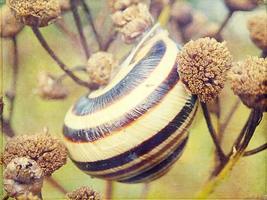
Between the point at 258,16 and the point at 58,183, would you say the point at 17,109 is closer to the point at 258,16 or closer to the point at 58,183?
the point at 58,183

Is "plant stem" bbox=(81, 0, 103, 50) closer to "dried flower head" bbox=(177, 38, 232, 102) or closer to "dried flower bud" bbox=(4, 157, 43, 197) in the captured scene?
"dried flower head" bbox=(177, 38, 232, 102)

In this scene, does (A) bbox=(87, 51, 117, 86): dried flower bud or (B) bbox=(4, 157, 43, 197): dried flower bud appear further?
(A) bbox=(87, 51, 117, 86): dried flower bud

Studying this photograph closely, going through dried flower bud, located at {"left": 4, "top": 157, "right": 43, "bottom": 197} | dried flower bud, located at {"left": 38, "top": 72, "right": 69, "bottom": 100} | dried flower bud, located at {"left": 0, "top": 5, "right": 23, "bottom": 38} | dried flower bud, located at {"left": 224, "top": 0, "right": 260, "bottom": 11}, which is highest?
dried flower bud, located at {"left": 0, "top": 5, "right": 23, "bottom": 38}

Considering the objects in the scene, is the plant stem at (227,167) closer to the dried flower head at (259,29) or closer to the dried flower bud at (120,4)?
the dried flower head at (259,29)

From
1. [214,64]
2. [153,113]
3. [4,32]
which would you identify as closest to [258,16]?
[214,64]

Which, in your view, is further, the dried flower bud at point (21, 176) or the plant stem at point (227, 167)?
the plant stem at point (227, 167)

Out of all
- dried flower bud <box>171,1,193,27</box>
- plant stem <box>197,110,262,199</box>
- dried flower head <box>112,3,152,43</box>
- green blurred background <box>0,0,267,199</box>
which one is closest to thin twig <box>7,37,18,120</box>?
green blurred background <box>0,0,267,199</box>

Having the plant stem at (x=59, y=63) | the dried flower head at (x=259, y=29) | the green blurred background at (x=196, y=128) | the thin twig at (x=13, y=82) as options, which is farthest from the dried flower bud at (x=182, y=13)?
the thin twig at (x=13, y=82)
